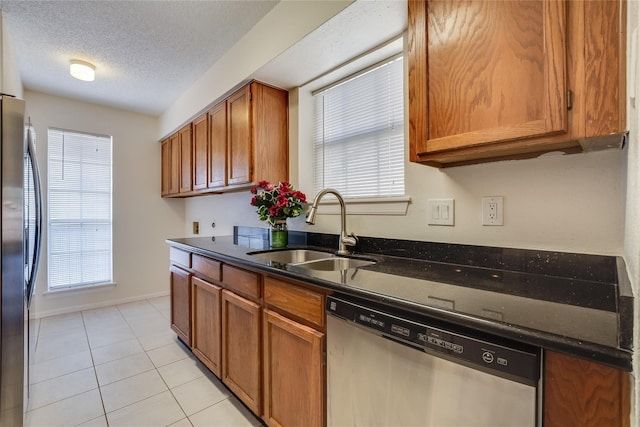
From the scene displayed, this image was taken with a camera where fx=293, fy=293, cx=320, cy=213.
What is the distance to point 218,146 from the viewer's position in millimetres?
2609

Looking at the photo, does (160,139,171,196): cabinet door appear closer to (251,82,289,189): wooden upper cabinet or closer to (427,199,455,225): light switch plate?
(251,82,289,189): wooden upper cabinet

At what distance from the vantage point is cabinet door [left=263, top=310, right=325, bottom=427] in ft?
3.70

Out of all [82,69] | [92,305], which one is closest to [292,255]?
[82,69]

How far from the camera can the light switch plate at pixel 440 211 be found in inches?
53.4

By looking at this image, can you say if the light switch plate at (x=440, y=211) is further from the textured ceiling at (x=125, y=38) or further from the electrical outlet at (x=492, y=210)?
the textured ceiling at (x=125, y=38)

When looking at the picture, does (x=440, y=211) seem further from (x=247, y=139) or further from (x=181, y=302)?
(x=181, y=302)

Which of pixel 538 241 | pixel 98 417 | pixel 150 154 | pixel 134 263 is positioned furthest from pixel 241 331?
pixel 150 154

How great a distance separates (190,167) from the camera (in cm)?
314

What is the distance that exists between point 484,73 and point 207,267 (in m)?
1.78

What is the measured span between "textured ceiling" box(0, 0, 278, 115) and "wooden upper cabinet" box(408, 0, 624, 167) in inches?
50.3

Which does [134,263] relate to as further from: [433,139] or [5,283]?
[433,139]

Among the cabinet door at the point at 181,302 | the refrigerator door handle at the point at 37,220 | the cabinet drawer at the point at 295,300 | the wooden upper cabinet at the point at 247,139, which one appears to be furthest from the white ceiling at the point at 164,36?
the cabinet door at the point at 181,302

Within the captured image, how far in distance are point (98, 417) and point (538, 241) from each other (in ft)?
7.78

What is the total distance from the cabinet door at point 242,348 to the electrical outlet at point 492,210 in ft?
3.68
